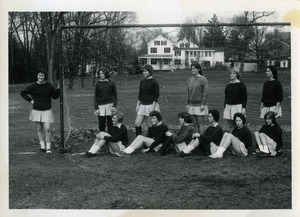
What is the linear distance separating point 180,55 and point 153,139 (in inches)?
53.6

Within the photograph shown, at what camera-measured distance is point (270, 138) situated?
3619 millimetres

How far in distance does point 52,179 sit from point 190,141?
1397mm

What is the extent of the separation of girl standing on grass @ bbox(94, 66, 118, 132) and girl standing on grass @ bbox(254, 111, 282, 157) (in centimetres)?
151

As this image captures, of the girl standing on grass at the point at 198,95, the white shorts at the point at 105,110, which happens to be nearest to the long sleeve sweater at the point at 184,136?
the girl standing on grass at the point at 198,95

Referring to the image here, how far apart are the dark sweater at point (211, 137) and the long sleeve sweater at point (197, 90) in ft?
1.08

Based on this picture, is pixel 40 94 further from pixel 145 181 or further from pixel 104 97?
pixel 145 181

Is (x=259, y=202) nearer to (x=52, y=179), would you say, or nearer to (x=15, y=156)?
(x=52, y=179)

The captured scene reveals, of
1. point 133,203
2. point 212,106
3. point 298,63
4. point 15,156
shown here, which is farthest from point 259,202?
point 212,106

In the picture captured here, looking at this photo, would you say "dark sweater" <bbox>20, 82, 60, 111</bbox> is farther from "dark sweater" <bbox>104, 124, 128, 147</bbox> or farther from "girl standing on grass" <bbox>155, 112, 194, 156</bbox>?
"girl standing on grass" <bbox>155, 112, 194, 156</bbox>

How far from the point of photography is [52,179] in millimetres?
3162

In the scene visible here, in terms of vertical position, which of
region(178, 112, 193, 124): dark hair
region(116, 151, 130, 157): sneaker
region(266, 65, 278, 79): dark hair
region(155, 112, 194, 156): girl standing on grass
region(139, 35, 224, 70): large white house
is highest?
region(139, 35, 224, 70): large white house

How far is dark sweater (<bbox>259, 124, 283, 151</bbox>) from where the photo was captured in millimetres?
3568

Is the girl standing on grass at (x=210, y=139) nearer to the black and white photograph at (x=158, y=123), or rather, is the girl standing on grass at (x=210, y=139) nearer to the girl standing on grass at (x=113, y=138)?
the black and white photograph at (x=158, y=123)

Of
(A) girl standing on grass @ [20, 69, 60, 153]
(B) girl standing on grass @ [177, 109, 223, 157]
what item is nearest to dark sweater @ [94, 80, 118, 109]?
(A) girl standing on grass @ [20, 69, 60, 153]
